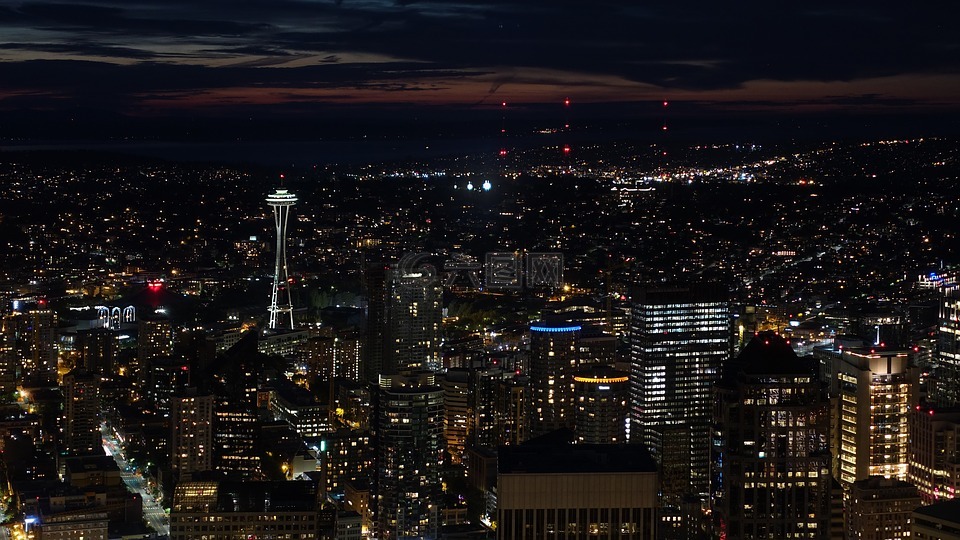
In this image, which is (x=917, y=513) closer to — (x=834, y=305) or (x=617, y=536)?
(x=617, y=536)

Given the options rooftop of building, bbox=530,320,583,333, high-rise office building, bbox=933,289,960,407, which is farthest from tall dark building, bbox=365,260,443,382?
high-rise office building, bbox=933,289,960,407

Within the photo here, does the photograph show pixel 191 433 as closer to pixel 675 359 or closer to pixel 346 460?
pixel 346 460

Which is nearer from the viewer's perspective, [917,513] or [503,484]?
[917,513]

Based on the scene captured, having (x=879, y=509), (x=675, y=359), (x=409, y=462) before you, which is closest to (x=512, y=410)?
(x=675, y=359)

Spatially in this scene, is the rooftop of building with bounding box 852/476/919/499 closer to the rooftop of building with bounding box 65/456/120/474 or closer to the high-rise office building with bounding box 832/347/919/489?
the high-rise office building with bounding box 832/347/919/489

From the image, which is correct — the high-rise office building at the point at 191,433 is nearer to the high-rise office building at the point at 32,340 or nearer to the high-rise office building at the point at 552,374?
the high-rise office building at the point at 552,374

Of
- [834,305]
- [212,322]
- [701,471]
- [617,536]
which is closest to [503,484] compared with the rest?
[617,536]
